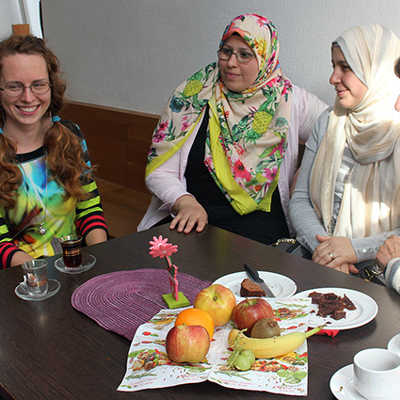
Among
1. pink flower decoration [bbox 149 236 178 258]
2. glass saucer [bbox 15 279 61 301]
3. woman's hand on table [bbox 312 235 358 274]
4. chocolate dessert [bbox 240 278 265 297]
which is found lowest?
woman's hand on table [bbox 312 235 358 274]

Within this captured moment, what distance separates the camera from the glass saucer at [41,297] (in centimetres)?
132

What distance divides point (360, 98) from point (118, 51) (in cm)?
240

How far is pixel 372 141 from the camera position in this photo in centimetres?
188

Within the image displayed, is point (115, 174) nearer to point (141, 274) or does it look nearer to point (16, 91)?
point (16, 91)

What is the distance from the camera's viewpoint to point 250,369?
3.20 ft

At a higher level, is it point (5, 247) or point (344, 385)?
point (344, 385)

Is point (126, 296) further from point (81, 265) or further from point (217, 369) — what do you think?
point (217, 369)

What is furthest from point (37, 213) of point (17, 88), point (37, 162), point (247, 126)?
point (247, 126)

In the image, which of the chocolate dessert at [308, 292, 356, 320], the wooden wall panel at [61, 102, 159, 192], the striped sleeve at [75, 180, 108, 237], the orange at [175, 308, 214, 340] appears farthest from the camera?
the wooden wall panel at [61, 102, 159, 192]

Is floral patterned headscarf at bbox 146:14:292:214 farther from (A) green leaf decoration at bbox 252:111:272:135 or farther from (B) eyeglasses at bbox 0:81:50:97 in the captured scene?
(B) eyeglasses at bbox 0:81:50:97

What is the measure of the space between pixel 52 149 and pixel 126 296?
861 mm

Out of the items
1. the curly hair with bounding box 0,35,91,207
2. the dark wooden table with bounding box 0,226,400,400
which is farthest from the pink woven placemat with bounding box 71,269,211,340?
the curly hair with bounding box 0,35,91,207

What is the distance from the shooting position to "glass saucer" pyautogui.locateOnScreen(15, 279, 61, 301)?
1.32 metres

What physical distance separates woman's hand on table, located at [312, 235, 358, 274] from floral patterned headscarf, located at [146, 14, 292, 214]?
553mm
